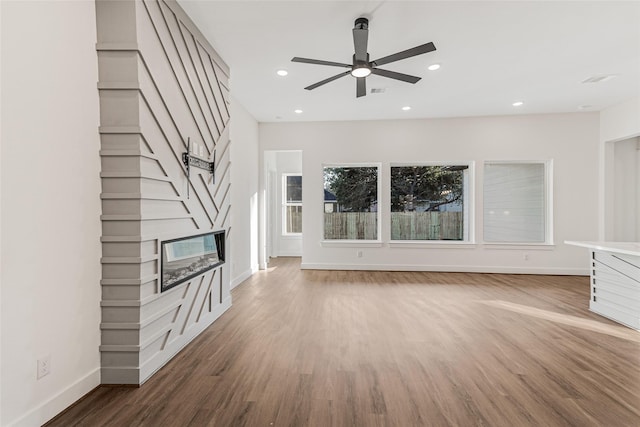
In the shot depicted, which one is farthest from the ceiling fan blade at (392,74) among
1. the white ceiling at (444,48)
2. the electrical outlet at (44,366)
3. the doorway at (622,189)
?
the doorway at (622,189)

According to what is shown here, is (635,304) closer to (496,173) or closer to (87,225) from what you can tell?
(496,173)

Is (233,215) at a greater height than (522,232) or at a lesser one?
greater

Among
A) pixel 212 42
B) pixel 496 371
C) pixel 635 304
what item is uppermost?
pixel 212 42

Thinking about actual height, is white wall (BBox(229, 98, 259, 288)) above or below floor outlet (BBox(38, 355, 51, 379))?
above

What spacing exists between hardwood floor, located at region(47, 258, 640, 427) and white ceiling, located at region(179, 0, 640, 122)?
309cm

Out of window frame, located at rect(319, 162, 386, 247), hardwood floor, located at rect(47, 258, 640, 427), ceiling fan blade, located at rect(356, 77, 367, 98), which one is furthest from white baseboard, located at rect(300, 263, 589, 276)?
ceiling fan blade, located at rect(356, 77, 367, 98)

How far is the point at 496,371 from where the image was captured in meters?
2.28

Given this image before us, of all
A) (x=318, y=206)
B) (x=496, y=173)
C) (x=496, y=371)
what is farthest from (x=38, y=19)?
(x=496, y=173)

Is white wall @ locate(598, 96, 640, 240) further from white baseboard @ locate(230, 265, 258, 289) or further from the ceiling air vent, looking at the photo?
white baseboard @ locate(230, 265, 258, 289)

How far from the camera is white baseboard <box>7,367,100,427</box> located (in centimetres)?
162

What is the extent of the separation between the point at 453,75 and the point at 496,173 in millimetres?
2779

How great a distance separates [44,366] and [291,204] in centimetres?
638

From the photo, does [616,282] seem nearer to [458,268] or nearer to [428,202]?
[458,268]

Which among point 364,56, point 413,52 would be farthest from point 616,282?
point 364,56
